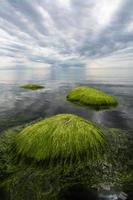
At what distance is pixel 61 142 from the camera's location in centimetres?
928

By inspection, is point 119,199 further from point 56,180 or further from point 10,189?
point 10,189

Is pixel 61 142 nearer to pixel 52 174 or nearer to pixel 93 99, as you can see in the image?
pixel 52 174

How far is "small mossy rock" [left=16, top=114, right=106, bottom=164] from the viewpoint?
9.01 metres

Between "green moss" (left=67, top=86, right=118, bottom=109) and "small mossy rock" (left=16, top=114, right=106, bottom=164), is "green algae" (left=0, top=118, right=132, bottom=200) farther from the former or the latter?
"green moss" (left=67, top=86, right=118, bottom=109)

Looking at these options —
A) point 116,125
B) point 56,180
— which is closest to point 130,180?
point 56,180

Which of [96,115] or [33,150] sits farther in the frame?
[96,115]

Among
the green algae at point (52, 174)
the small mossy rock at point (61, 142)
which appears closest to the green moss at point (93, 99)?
the small mossy rock at point (61, 142)

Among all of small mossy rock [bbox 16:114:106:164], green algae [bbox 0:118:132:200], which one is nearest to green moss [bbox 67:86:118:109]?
small mossy rock [bbox 16:114:106:164]

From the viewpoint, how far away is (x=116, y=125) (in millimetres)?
16188

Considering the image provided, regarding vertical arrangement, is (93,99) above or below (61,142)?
below

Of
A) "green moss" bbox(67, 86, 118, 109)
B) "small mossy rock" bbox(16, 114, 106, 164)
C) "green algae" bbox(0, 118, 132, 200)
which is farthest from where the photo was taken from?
"green moss" bbox(67, 86, 118, 109)

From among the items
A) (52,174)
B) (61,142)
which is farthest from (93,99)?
(52,174)

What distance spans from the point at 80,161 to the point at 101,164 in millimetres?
896

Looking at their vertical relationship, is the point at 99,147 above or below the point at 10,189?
above
